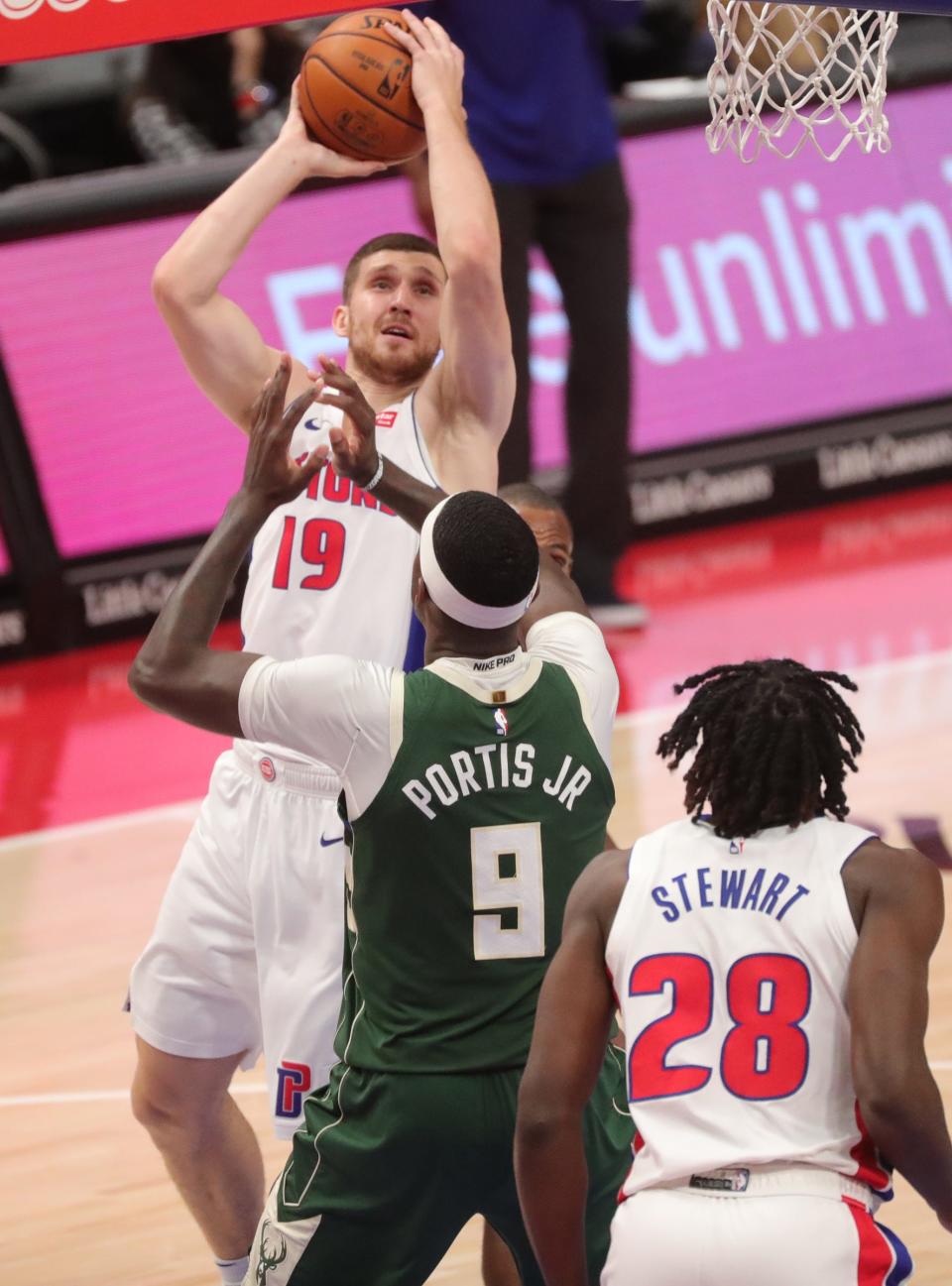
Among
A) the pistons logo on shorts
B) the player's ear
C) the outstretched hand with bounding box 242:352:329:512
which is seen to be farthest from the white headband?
the player's ear

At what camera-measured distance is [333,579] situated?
16.2 feet

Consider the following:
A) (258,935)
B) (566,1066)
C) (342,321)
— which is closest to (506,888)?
(566,1066)

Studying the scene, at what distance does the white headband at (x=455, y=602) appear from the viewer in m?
3.77

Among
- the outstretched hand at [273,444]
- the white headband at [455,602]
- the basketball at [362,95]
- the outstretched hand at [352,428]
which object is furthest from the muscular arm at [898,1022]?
the basketball at [362,95]

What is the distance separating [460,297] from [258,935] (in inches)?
57.4

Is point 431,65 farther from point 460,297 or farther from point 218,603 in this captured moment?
point 218,603

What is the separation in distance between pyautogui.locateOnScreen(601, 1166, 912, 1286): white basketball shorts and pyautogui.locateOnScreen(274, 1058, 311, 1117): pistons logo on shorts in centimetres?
152

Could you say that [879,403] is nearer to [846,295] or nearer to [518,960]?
[846,295]

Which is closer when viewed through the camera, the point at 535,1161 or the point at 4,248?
the point at 535,1161

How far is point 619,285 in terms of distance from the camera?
10211 millimetres

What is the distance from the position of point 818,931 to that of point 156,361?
820cm

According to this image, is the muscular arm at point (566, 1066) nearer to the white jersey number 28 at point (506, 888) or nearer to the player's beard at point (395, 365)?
the white jersey number 28 at point (506, 888)

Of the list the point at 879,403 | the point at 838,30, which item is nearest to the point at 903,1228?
the point at 838,30

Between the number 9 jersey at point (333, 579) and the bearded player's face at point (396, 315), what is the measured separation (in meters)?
0.33
